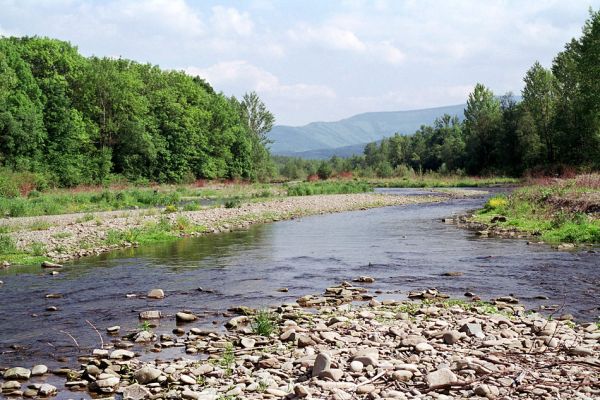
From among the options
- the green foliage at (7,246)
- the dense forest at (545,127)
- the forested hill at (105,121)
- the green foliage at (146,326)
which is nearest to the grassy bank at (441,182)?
the dense forest at (545,127)

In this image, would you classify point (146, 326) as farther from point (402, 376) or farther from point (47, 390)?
point (402, 376)

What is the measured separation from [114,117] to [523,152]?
54678mm

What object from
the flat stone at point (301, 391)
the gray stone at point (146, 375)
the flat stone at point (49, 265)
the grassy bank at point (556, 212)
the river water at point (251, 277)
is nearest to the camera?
the flat stone at point (301, 391)

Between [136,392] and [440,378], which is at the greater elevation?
[440,378]

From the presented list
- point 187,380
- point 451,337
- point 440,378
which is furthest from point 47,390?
point 451,337

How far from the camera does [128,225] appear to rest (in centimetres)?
2591

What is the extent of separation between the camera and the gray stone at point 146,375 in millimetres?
7414

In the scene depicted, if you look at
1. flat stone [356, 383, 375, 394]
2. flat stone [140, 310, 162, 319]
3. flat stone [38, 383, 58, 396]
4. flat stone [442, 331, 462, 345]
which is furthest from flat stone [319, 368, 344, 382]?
flat stone [140, 310, 162, 319]

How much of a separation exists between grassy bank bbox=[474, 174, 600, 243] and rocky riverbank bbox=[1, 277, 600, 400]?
12.2 m

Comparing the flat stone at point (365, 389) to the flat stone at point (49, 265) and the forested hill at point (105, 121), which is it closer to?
the flat stone at point (49, 265)

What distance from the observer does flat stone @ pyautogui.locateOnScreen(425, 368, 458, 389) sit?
6462 millimetres

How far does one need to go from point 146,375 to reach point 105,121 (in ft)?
203

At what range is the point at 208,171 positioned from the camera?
3036 inches

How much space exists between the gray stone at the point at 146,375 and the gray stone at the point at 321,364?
224cm
